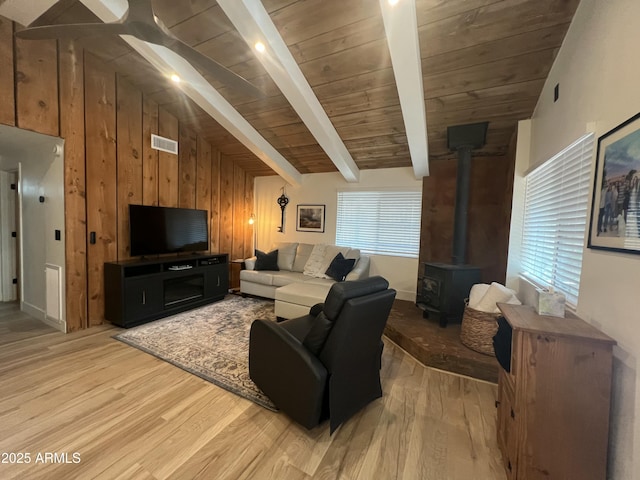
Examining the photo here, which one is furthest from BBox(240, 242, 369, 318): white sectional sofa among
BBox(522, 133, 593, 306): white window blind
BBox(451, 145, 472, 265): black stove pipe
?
BBox(522, 133, 593, 306): white window blind

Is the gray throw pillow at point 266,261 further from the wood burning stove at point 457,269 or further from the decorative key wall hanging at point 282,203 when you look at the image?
the wood burning stove at point 457,269

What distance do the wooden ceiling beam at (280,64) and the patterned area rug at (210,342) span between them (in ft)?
8.38

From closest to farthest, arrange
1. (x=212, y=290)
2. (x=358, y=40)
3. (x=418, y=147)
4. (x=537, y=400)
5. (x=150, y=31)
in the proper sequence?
(x=537, y=400)
(x=150, y=31)
(x=358, y=40)
(x=418, y=147)
(x=212, y=290)

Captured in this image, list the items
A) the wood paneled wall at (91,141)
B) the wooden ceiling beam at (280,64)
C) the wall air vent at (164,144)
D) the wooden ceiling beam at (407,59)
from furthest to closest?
the wall air vent at (164,144) < the wood paneled wall at (91,141) < the wooden ceiling beam at (280,64) < the wooden ceiling beam at (407,59)

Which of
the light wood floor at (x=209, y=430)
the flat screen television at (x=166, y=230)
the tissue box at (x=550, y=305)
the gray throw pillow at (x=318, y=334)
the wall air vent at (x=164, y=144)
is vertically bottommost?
the light wood floor at (x=209, y=430)

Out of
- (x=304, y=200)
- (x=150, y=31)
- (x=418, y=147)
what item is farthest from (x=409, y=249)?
(x=150, y=31)

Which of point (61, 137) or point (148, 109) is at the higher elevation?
point (148, 109)

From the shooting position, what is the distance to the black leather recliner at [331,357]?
158cm

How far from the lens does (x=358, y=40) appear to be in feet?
7.63

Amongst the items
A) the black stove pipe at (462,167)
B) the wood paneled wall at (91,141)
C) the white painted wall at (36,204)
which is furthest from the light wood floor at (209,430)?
the black stove pipe at (462,167)

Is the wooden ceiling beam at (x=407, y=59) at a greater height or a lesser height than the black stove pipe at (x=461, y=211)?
greater

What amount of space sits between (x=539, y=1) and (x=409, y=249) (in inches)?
123

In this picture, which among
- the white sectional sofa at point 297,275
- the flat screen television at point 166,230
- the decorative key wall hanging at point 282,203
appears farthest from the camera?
the decorative key wall hanging at point 282,203

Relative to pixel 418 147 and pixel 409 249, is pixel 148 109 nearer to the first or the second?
pixel 418 147
